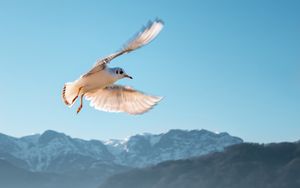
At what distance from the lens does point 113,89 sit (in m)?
22.7

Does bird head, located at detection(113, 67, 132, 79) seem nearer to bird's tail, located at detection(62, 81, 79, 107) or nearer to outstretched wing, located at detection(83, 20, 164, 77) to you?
outstretched wing, located at detection(83, 20, 164, 77)

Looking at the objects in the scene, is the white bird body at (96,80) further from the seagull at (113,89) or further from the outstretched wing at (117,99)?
the outstretched wing at (117,99)

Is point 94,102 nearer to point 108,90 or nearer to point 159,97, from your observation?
point 108,90

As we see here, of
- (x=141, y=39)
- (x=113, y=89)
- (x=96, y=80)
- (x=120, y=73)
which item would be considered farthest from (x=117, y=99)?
(x=141, y=39)

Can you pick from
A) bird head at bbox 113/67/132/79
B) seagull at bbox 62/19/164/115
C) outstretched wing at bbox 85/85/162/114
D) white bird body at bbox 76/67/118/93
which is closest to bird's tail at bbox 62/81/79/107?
seagull at bbox 62/19/164/115

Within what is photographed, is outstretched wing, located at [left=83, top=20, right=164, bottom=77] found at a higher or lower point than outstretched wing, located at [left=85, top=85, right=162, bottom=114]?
lower

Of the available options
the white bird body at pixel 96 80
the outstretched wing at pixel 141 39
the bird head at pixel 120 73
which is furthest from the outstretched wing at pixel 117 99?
the outstretched wing at pixel 141 39

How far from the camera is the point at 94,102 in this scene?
22.3 metres

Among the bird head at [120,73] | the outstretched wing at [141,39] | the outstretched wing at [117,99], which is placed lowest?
the outstretched wing at [141,39]

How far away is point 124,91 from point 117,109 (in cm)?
85

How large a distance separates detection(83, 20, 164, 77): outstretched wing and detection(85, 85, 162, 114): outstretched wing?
3.95 metres

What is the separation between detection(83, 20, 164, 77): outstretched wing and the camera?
49.1 feet

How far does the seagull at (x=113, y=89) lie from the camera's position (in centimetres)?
1577

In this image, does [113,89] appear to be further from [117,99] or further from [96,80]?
[96,80]
